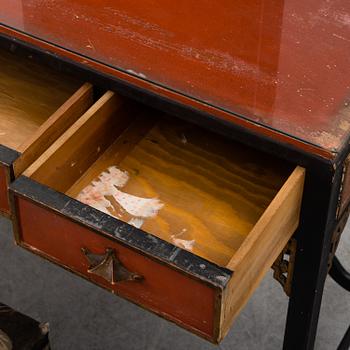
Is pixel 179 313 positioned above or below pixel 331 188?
below

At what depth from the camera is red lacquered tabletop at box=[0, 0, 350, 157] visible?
118 centimetres

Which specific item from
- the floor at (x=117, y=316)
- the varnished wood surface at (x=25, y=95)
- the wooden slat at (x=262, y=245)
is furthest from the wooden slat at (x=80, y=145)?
the floor at (x=117, y=316)

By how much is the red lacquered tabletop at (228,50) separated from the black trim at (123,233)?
0.60 ft

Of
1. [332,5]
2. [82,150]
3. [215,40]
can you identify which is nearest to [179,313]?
[82,150]

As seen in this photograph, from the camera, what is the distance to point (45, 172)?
1.21m

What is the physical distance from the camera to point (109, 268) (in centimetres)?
116

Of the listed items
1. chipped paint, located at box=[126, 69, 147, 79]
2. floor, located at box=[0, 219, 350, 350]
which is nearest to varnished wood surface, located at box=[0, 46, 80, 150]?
chipped paint, located at box=[126, 69, 147, 79]

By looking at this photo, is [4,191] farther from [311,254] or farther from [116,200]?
[311,254]

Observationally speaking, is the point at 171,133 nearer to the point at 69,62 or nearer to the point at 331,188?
the point at 69,62

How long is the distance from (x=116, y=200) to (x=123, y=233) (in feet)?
0.57

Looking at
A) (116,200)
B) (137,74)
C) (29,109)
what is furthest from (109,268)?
(29,109)

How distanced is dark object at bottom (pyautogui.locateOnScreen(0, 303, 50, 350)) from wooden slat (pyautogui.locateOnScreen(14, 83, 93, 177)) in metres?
0.33

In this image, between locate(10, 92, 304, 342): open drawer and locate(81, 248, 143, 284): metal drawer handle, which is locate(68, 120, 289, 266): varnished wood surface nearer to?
locate(10, 92, 304, 342): open drawer

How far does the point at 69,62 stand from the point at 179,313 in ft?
1.19
